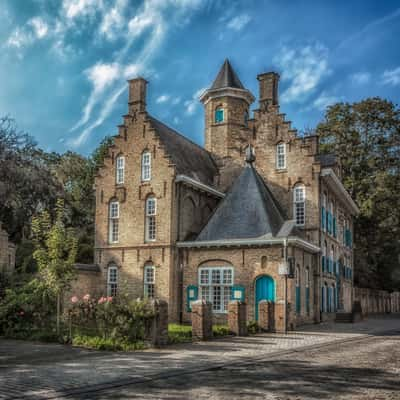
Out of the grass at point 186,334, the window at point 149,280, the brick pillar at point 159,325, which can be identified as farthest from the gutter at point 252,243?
the brick pillar at point 159,325

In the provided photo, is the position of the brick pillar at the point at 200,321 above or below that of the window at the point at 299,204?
below

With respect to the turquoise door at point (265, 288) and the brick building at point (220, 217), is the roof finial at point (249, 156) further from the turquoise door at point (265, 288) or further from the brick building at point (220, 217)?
the turquoise door at point (265, 288)

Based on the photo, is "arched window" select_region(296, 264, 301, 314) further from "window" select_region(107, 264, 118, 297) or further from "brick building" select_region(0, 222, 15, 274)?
"brick building" select_region(0, 222, 15, 274)

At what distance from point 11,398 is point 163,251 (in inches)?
779

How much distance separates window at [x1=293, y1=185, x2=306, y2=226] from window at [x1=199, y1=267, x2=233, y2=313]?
5.79 metres

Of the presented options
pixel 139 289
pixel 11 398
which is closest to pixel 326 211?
pixel 139 289

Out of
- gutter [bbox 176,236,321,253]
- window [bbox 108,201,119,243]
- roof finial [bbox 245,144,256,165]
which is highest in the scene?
roof finial [bbox 245,144,256,165]

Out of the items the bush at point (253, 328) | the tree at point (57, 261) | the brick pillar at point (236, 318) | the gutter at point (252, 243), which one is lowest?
the bush at point (253, 328)

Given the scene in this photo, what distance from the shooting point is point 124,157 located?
101 feet

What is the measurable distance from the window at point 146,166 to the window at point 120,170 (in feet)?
4.96

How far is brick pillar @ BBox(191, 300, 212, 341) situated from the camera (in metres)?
18.1

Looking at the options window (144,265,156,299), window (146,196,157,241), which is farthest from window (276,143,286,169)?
window (144,265,156,299)

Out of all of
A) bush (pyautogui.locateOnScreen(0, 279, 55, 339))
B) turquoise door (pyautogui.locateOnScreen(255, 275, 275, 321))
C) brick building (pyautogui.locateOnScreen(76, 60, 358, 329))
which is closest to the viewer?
bush (pyautogui.locateOnScreen(0, 279, 55, 339))

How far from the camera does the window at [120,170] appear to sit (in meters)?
30.8
